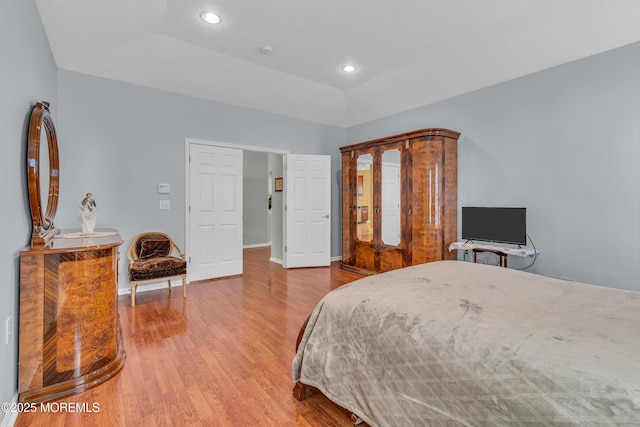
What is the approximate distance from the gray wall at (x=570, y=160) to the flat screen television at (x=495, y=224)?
0.82ft

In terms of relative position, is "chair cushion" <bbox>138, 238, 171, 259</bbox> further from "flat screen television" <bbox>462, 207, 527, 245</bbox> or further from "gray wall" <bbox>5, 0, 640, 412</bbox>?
"flat screen television" <bbox>462, 207, 527, 245</bbox>

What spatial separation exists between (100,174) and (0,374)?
286 cm

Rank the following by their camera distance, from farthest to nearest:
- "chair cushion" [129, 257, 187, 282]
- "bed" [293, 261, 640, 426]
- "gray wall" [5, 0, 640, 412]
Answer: "chair cushion" [129, 257, 187, 282], "gray wall" [5, 0, 640, 412], "bed" [293, 261, 640, 426]

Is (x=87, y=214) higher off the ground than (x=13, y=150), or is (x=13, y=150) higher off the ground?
(x=13, y=150)

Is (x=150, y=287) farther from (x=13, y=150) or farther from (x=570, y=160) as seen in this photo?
(x=570, y=160)

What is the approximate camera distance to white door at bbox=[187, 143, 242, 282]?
4504 mm

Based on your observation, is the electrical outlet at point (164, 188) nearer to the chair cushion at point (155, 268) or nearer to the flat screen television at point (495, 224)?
the chair cushion at point (155, 268)

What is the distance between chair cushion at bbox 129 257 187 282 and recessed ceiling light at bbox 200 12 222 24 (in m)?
2.75

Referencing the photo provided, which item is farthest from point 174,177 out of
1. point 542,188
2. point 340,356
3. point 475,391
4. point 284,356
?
point 542,188

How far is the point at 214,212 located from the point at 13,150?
2.94 metres

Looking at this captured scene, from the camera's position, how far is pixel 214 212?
15.4ft

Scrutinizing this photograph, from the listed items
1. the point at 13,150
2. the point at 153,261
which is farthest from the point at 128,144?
the point at 13,150

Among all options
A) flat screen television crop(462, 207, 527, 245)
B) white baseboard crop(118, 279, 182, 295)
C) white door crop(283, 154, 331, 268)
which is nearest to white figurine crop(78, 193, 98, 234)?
white baseboard crop(118, 279, 182, 295)

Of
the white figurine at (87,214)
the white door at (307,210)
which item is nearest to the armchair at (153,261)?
the white figurine at (87,214)
